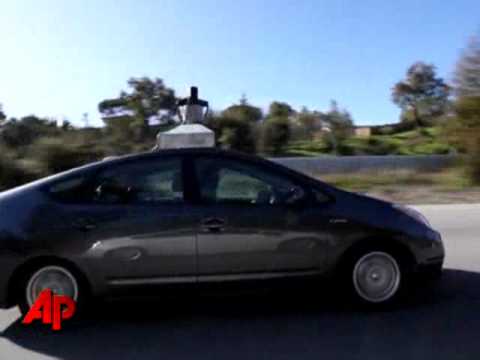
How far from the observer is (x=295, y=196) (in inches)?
216

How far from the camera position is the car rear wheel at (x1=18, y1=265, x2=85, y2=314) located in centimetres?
526

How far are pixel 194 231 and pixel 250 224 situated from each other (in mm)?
478

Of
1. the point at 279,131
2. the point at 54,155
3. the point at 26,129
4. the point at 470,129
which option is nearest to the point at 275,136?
the point at 279,131

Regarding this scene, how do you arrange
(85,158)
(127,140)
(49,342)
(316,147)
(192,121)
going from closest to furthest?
(49,342)
(192,121)
(85,158)
(127,140)
(316,147)

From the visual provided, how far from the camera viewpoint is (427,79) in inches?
2360

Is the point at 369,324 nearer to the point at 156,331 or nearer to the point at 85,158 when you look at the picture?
the point at 156,331

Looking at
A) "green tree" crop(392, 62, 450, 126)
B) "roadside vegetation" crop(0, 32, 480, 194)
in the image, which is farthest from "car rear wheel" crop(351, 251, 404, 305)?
"green tree" crop(392, 62, 450, 126)

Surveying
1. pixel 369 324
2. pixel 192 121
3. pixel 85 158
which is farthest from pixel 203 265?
pixel 85 158

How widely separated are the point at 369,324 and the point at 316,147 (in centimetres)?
3822

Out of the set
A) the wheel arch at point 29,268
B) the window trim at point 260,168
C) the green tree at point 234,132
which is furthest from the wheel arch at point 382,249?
the green tree at point 234,132

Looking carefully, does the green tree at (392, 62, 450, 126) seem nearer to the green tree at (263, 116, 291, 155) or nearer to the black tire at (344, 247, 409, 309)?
the green tree at (263, 116, 291, 155)

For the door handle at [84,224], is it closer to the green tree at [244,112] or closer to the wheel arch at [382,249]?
the wheel arch at [382,249]

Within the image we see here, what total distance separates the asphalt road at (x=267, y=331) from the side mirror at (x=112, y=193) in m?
1.06

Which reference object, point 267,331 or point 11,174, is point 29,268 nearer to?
point 267,331
